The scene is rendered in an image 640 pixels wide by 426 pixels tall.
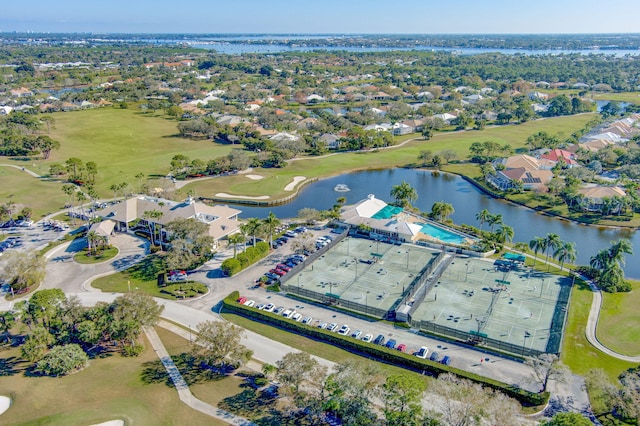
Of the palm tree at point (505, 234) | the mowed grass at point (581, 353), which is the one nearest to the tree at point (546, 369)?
the mowed grass at point (581, 353)

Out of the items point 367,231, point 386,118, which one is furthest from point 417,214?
point 386,118

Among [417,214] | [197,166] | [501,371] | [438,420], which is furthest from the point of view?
[197,166]

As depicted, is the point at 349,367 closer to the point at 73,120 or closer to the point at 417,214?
the point at 417,214

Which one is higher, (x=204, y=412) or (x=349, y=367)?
(x=349, y=367)

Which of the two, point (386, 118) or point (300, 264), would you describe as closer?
point (300, 264)

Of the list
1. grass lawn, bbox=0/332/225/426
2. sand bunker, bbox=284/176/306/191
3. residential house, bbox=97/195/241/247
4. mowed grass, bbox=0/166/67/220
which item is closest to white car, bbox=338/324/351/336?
grass lawn, bbox=0/332/225/426

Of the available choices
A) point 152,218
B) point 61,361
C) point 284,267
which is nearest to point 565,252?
point 284,267
